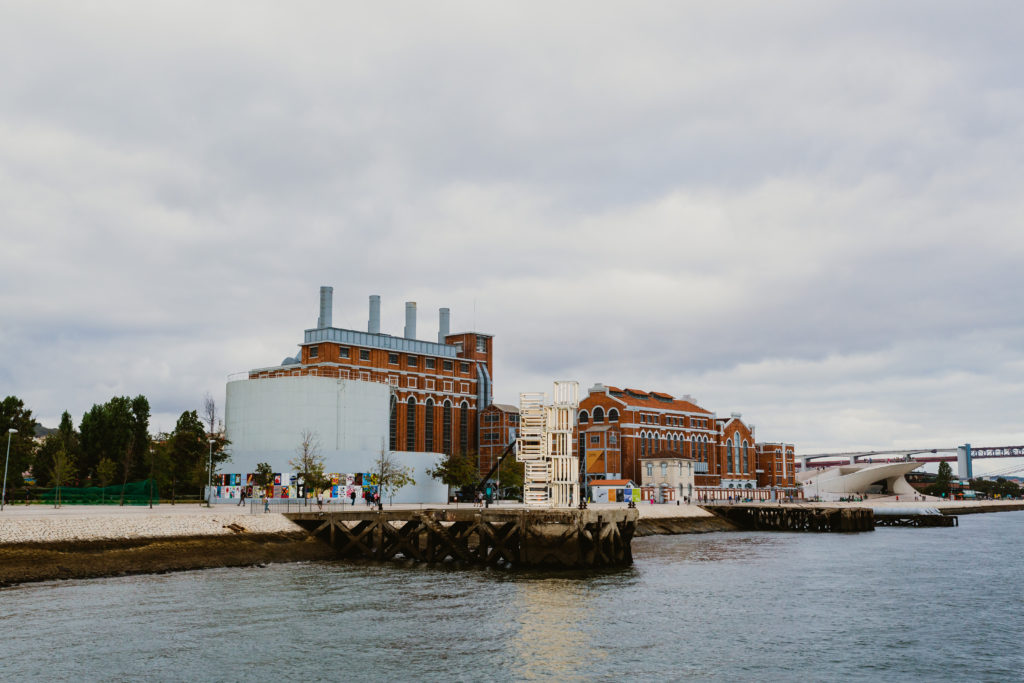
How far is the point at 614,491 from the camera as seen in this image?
117375 mm

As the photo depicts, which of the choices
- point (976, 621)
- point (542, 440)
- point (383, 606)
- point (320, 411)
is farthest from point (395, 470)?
point (976, 621)

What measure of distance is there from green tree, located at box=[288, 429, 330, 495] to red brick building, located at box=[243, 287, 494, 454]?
1039 inches

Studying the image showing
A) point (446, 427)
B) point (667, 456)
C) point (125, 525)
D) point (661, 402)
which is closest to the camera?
point (125, 525)

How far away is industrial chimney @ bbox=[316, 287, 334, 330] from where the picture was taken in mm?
123000

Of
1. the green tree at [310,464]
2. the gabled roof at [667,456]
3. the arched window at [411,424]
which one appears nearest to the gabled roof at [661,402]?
the gabled roof at [667,456]

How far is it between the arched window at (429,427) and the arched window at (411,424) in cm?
212

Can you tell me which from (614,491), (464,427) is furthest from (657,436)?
(464,427)

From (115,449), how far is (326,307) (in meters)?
34.0

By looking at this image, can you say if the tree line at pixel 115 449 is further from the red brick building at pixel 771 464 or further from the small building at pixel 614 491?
the red brick building at pixel 771 464

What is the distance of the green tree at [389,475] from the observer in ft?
289

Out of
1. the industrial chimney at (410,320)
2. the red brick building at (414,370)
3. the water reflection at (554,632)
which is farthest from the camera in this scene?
the industrial chimney at (410,320)

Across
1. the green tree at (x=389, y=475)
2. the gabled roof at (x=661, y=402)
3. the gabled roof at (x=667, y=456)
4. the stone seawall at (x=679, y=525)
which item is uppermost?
the gabled roof at (x=661, y=402)

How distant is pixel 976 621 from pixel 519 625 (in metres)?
18.7

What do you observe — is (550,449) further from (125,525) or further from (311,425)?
(311,425)
